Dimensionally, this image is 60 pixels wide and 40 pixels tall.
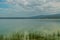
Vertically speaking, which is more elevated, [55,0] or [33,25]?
[55,0]

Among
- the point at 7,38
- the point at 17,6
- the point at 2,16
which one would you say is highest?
the point at 17,6

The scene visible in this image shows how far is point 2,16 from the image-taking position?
1347 millimetres

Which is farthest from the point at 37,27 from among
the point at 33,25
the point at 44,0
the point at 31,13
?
the point at 44,0

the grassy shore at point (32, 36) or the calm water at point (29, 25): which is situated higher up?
the calm water at point (29, 25)

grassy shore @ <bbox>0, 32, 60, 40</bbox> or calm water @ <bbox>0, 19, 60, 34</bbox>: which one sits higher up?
calm water @ <bbox>0, 19, 60, 34</bbox>

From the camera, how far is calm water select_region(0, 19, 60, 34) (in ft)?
4.38

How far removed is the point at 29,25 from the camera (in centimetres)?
134

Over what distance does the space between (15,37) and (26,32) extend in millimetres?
125

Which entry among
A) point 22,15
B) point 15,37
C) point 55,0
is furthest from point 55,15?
point 15,37

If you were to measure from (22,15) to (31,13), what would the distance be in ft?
0.31

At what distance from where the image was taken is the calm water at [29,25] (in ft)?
4.38

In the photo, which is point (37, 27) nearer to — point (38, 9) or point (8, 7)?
point (38, 9)

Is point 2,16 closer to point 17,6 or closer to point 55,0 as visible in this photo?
point 17,6

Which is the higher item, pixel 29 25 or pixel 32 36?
pixel 29 25
